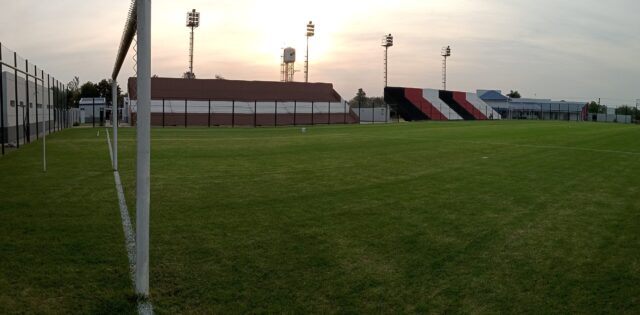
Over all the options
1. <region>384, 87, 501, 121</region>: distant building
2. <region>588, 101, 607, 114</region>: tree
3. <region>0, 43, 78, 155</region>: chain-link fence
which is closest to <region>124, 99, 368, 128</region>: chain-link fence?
<region>384, 87, 501, 121</region>: distant building

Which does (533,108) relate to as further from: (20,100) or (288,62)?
(20,100)

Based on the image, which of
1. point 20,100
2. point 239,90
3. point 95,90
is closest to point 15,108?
point 20,100

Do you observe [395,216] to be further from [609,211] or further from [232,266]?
[609,211]

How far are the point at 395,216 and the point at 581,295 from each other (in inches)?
114

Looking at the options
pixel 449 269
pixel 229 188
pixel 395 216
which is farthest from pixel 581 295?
→ pixel 229 188

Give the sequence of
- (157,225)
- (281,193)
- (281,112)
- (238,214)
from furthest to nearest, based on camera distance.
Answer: (281,112)
(281,193)
(238,214)
(157,225)

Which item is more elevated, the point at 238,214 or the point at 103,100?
the point at 103,100

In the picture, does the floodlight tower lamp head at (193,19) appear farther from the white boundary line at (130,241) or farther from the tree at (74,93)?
the white boundary line at (130,241)

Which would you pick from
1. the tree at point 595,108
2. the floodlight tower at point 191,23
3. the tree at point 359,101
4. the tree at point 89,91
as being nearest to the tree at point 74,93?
the tree at point 89,91

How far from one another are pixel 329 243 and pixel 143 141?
2397 mm

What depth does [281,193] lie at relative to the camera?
832 cm

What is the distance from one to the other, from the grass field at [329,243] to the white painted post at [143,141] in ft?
1.05

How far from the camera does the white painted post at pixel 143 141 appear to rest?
146 inches

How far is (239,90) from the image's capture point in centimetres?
5284
